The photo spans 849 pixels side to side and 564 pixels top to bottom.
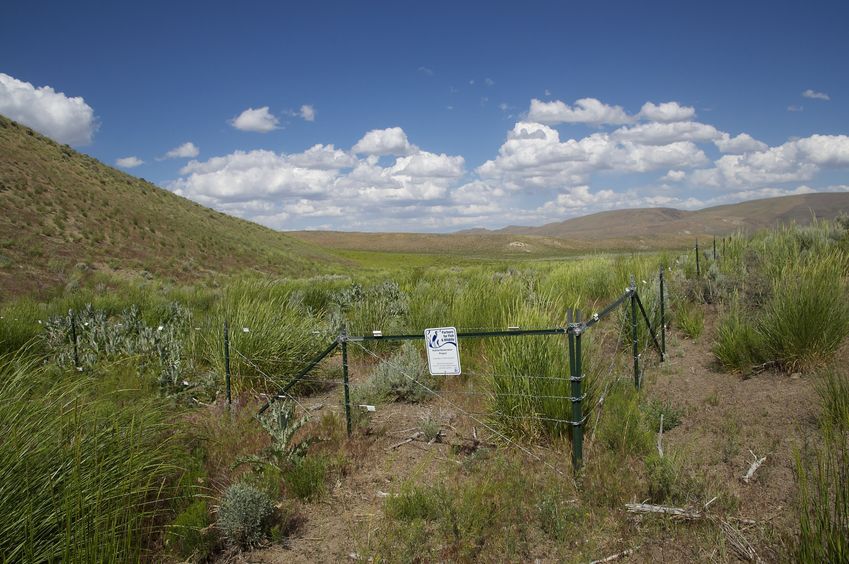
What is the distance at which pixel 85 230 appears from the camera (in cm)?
2914

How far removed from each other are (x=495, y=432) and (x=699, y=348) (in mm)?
5097

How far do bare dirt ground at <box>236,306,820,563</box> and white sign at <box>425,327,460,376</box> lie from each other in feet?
2.79

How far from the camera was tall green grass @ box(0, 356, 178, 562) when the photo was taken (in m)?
2.56

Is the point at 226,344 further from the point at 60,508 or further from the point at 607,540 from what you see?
the point at 607,540

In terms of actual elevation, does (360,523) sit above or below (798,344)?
below

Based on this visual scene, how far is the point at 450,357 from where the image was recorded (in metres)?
4.73

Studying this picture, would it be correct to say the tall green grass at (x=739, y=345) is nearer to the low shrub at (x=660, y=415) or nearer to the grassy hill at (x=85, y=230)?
the low shrub at (x=660, y=415)

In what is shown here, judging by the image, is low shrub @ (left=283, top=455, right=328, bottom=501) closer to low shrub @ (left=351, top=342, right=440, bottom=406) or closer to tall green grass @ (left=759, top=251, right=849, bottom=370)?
low shrub @ (left=351, top=342, right=440, bottom=406)

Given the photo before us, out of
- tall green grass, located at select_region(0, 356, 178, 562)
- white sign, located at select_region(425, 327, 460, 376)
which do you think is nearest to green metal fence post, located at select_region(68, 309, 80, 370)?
tall green grass, located at select_region(0, 356, 178, 562)

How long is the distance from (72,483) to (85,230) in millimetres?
31826

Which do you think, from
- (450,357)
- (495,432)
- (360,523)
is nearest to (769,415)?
(495,432)

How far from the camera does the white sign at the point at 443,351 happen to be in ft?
15.4

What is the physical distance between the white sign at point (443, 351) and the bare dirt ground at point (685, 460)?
852mm

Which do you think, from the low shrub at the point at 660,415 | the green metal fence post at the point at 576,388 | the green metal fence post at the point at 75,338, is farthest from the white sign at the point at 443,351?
the green metal fence post at the point at 75,338
